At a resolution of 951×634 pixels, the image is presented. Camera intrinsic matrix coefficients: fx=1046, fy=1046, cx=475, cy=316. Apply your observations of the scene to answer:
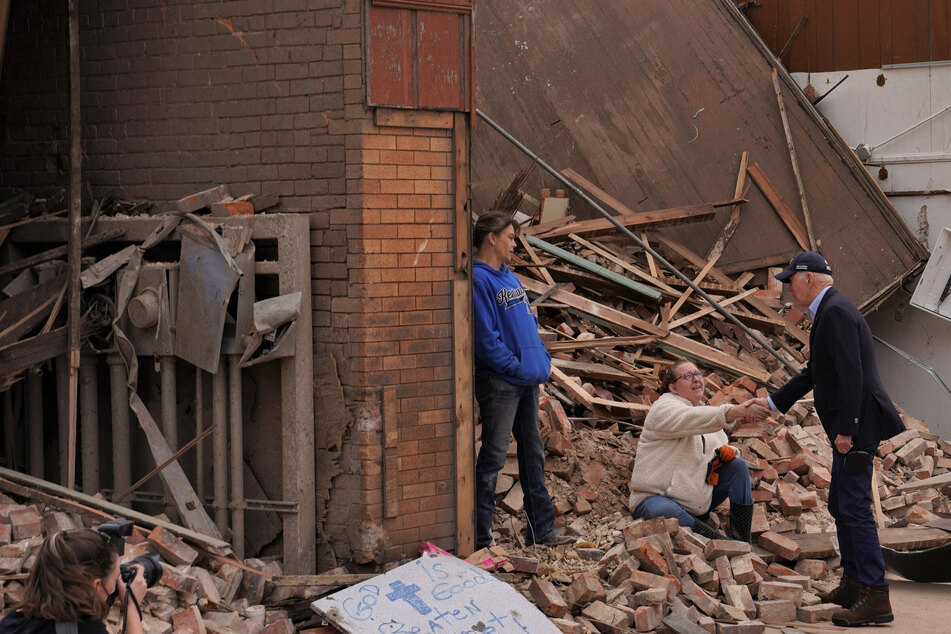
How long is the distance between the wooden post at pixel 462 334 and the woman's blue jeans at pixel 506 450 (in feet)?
0.70

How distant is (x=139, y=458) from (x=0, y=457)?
3.13 feet

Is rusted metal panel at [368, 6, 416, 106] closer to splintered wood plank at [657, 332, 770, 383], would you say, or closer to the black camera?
the black camera

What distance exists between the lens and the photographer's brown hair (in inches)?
139

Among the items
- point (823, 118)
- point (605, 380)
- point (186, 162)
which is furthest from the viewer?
point (823, 118)

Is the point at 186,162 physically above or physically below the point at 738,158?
below

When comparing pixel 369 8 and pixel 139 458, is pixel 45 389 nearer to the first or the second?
pixel 139 458

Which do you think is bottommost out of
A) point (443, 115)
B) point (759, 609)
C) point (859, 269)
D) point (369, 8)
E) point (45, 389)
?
point (759, 609)

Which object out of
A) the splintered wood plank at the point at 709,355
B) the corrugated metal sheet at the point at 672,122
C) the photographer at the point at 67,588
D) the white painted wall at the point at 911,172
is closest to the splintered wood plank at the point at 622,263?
the splintered wood plank at the point at 709,355

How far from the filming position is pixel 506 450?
22.3 ft

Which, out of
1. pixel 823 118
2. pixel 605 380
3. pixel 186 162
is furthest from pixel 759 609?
pixel 823 118

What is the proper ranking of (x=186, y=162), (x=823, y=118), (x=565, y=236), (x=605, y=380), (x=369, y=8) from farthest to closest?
(x=823, y=118) → (x=565, y=236) → (x=605, y=380) → (x=186, y=162) → (x=369, y=8)

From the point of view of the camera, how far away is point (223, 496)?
6.37 meters

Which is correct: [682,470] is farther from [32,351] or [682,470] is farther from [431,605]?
[32,351]

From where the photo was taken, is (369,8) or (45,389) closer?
(369,8)
